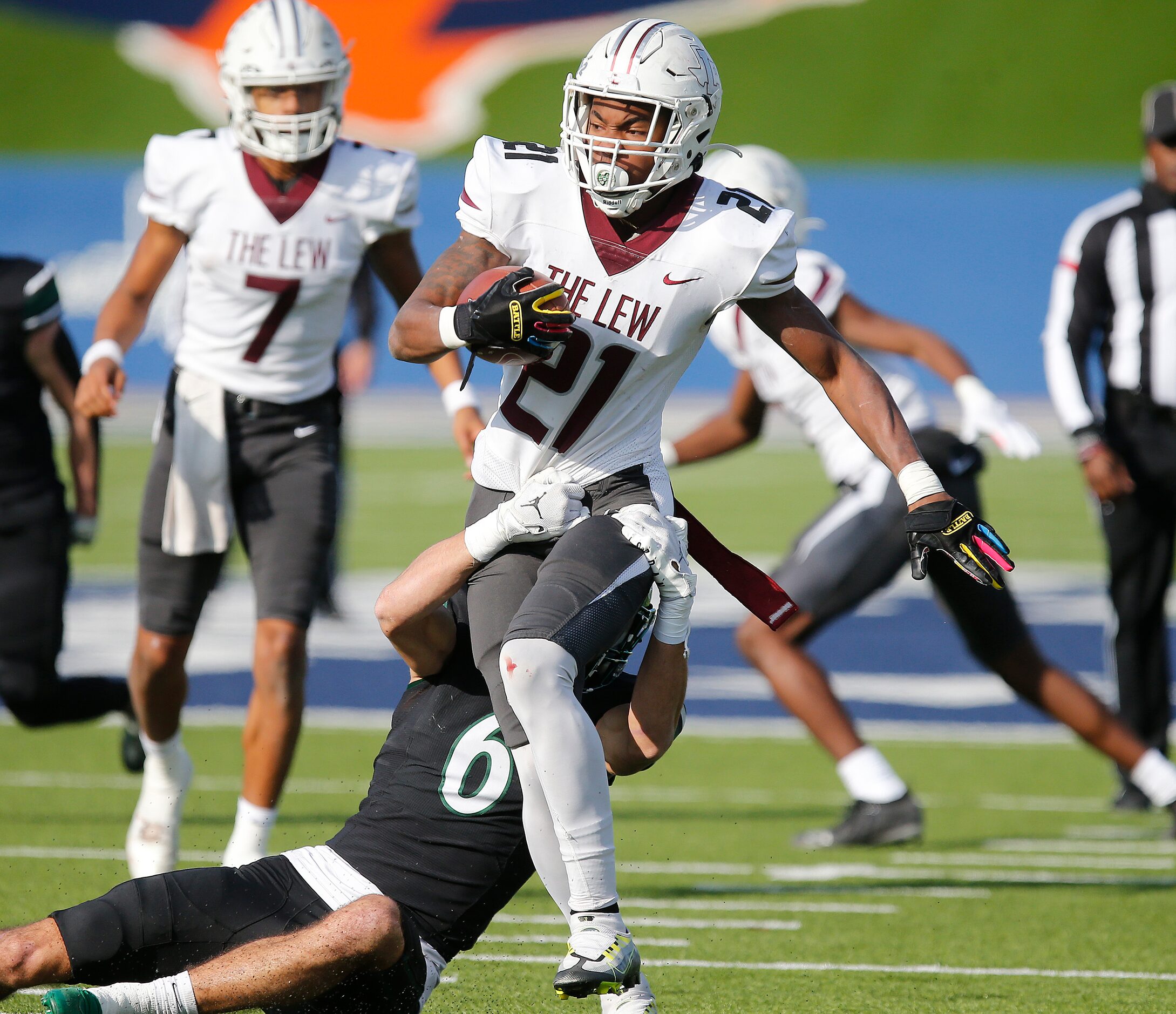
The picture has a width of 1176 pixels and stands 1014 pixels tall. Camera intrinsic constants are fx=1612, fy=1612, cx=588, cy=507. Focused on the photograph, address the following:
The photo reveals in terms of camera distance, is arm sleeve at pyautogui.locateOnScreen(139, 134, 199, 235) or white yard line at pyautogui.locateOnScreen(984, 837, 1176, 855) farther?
white yard line at pyautogui.locateOnScreen(984, 837, 1176, 855)

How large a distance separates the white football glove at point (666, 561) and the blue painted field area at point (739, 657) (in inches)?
156

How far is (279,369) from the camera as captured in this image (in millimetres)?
4309

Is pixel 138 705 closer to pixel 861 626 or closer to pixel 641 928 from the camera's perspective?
pixel 641 928

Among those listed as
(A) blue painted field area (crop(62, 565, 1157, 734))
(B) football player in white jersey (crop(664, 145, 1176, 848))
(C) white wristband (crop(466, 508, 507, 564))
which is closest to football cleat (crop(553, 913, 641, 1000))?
(C) white wristband (crop(466, 508, 507, 564))

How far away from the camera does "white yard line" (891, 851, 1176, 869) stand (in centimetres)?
468

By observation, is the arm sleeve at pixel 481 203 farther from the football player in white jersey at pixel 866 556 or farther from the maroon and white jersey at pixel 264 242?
the football player in white jersey at pixel 866 556

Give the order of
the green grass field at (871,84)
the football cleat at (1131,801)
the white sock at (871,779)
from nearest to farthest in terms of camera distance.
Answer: the white sock at (871,779) → the football cleat at (1131,801) → the green grass field at (871,84)

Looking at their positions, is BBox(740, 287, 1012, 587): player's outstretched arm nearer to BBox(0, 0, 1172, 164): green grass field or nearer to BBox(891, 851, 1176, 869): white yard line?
BBox(891, 851, 1176, 869): white yard line

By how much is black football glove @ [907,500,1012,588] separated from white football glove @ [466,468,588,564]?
2.01 feet

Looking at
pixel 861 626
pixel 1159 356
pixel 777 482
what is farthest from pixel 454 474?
pixel 1159 356

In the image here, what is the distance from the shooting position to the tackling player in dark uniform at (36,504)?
4875mm

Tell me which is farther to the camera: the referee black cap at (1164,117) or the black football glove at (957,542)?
the referee black cap at (1164,117)

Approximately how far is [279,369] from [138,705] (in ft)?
3.18

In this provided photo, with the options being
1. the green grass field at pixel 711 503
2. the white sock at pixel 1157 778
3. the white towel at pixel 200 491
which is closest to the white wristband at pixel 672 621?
the white towel at pixel 200 491
